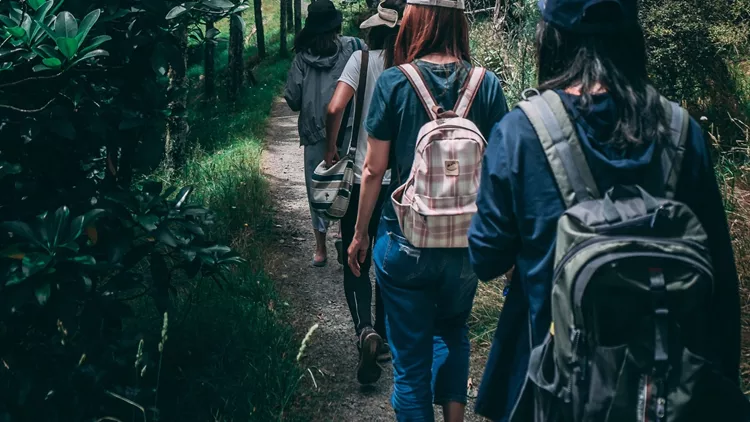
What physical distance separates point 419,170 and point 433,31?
601mm

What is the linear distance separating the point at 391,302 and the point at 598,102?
1383 mm

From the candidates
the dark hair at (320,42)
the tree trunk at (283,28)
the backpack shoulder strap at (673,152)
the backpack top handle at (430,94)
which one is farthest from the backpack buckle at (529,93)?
the tree trunk at (283,28)

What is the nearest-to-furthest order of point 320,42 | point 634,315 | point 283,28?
point 634,315, point 320,42, point 283,28

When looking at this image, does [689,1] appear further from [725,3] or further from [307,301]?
[307,301]

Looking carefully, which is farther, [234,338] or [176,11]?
[234,338]

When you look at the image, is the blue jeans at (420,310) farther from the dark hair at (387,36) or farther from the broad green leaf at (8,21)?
the broad green leaf at (8,21)

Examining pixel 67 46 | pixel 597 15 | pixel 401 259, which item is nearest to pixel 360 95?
pixel 401 259

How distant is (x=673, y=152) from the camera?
6.19 ft

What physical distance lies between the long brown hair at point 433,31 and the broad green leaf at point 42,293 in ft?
5.23

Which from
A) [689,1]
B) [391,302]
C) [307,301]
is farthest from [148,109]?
[689,1]

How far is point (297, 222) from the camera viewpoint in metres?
7.71

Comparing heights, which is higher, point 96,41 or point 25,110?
point 96,41

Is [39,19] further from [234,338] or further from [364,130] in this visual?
[234,338]

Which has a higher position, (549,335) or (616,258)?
(616,258)
